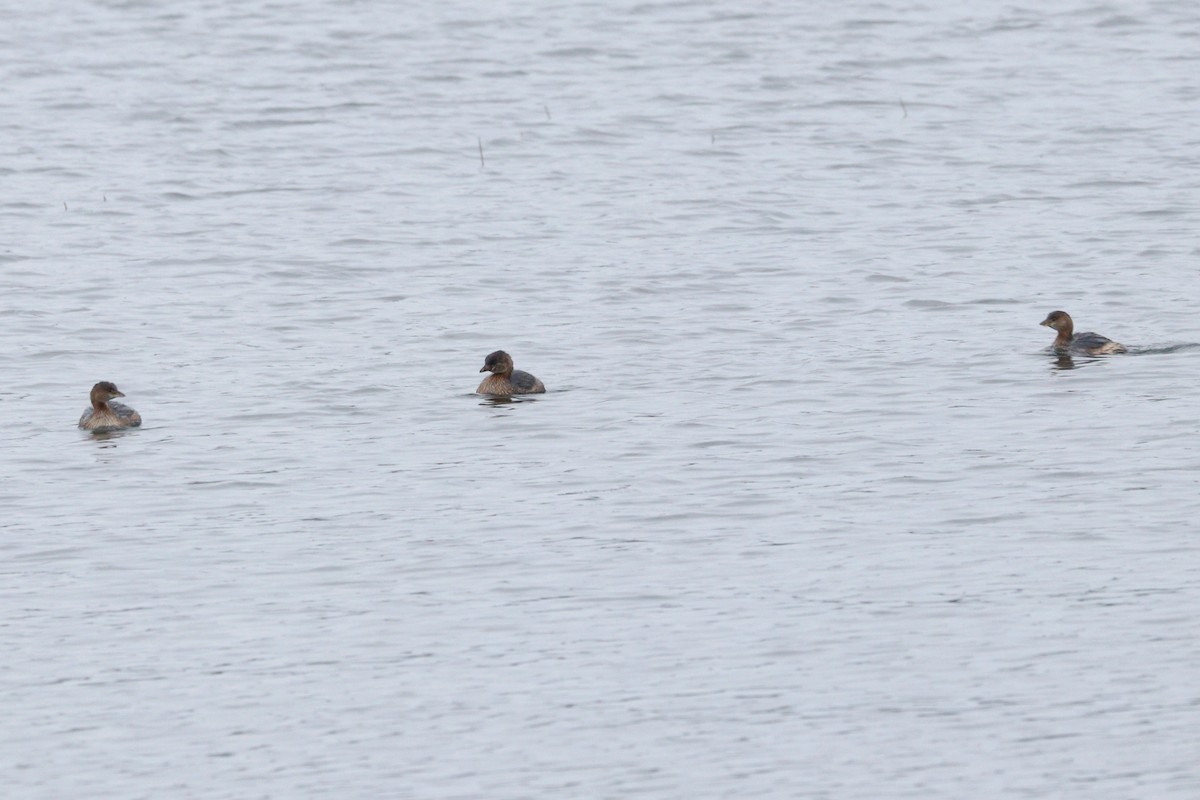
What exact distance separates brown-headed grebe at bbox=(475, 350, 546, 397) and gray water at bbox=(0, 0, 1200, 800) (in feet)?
1.62

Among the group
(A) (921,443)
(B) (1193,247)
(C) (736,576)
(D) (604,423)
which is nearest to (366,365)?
(D) (604,423)

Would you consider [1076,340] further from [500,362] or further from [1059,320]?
[500,362]

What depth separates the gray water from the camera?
1211cm

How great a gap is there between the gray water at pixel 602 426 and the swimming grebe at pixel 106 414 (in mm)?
220

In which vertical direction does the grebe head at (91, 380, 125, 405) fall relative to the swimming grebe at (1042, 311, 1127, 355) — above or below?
above

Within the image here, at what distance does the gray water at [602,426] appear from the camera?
12109 millimetres

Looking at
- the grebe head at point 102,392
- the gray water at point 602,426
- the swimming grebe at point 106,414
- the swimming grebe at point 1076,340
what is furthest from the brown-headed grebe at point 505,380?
the swimming grebe at point 1076,340

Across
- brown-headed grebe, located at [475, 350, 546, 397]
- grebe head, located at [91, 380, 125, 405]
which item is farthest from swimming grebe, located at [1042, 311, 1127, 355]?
grebe head, located at [91, 380, 125, 405]

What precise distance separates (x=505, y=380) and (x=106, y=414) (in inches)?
138

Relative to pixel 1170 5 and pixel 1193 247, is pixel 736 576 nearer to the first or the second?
pixel 1193 247

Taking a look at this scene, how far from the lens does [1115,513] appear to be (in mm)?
Answer: 15656

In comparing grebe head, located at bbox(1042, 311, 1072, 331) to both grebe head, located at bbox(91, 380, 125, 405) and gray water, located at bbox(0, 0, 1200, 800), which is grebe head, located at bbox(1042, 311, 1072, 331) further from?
grebe head, located at bbox(91, 380, 125, 405)

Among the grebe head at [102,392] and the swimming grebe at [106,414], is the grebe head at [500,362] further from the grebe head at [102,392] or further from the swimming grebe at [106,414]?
the grebe head at [102,392]

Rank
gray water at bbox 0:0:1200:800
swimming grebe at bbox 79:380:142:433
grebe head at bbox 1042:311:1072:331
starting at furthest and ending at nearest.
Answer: grebe head at bbox 1042:311:1072:331, swimming grebe at bbox 79:380:142:433, gray water at bbox 0:0:1200:800
